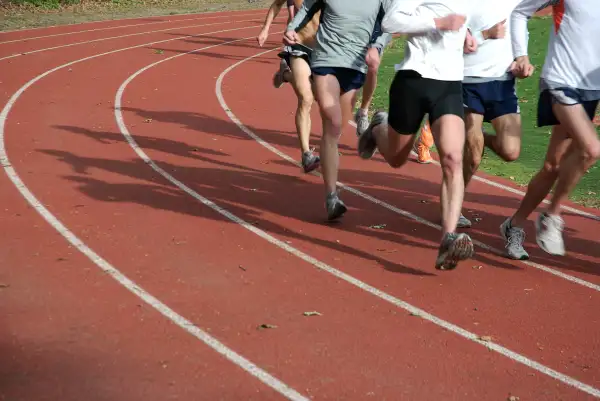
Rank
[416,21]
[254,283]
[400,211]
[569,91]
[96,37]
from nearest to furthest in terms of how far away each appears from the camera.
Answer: [416,21], [254,283], [569,91], [400,211], [96,37]

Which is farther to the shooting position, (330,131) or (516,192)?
(516,192)

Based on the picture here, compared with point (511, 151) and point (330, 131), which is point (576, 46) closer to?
point (511, 151)

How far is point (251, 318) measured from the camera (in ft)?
22.8

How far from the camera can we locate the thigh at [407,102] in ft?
25.4

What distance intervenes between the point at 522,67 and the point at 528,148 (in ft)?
18.6

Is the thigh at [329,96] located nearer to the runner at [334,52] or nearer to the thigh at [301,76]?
the runner at [334,52]

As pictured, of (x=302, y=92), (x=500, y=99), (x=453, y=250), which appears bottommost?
(x=302, y=92)

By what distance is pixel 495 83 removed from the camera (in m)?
8.50

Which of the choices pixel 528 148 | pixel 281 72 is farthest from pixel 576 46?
pixel 528 148

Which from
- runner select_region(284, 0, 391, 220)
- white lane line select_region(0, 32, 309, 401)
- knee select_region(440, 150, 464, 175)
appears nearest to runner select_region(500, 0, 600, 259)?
knee select_region(440, 150, 464, 175)

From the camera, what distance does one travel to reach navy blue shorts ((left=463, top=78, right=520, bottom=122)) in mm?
8508

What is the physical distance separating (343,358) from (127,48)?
18.9 meters

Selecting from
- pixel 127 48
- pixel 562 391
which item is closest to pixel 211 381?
pixel 562 391

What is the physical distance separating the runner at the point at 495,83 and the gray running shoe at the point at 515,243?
578 millimetres
